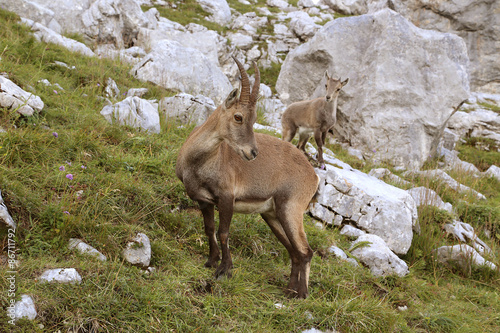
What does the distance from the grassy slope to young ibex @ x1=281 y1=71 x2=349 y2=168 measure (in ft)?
11.6

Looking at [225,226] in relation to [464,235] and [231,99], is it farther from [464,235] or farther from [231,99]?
[464,235]

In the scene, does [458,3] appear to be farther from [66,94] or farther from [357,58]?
[66,94]

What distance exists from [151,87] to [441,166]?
32.4 feet

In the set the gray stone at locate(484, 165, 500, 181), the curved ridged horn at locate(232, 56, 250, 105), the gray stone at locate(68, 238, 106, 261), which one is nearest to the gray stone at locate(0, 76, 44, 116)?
the gray stone at locate(68, 238, 106, 261)

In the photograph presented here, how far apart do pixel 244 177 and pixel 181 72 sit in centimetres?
718

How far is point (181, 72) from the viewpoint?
10.8m

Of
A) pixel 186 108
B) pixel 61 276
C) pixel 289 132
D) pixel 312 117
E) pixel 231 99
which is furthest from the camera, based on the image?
pixel 289 132

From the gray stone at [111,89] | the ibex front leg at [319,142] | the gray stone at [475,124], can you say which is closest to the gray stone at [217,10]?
the gray stone at [475,124]

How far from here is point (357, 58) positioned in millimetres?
14008

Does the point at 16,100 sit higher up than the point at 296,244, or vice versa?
the point at 16,100

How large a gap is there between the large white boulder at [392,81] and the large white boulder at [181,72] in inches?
178

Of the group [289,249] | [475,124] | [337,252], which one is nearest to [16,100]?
[289,249]

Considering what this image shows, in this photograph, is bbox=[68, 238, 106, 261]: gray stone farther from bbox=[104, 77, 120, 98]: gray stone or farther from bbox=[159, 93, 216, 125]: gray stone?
bbox=[104, 77, 120, 98]: gray stone

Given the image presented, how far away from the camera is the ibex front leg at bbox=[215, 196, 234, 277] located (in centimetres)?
410
